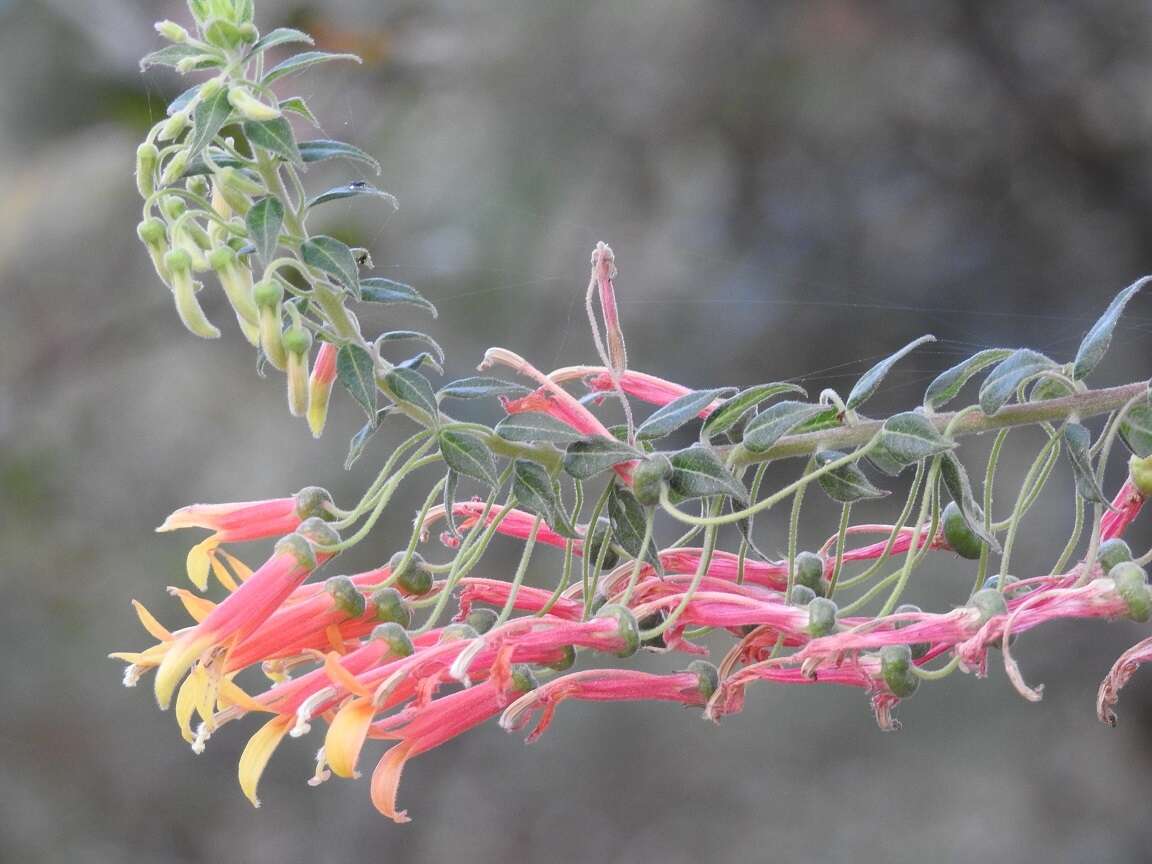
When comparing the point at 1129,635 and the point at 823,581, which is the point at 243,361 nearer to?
the point at 1129,635

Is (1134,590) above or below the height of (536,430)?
below

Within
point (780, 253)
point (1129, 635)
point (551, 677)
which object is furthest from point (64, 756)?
point (551, 677)

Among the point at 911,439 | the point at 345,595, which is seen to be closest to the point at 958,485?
the point at 911,439

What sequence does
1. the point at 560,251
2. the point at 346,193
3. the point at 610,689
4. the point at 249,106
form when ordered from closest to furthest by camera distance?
the point at 249,106
the point at 346,193
the point at 610,689
the point at 560,251

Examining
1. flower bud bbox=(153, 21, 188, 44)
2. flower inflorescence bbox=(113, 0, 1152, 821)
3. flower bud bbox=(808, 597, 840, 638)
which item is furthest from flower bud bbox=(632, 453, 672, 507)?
flower bud bbox=(153, 21, 188, 44)

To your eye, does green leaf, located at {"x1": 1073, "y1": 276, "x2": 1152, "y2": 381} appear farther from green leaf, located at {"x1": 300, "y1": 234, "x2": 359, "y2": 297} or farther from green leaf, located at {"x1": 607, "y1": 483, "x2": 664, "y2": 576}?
green leaf, located at {"x1": 300, "y1": 234, "x2": 359, "y2": 297}

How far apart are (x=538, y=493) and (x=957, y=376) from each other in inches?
9.9

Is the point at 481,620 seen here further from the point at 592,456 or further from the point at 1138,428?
the point at 1138,428

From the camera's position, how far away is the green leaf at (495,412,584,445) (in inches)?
29.3

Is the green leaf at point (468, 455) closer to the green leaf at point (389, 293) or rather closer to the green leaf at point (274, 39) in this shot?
the green leaf at point (389, 293)

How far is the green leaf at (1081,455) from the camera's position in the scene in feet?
2.39

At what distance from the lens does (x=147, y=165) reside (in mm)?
718

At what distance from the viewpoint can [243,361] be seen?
283 cm

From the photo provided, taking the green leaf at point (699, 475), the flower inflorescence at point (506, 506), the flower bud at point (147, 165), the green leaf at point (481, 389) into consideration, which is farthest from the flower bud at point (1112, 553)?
the flower bud at point (147, 165)
